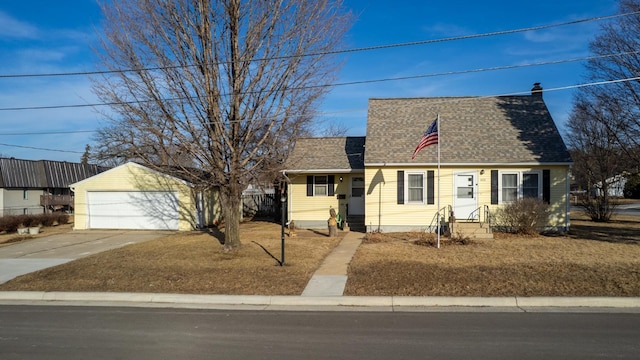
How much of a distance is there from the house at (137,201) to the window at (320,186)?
604cm

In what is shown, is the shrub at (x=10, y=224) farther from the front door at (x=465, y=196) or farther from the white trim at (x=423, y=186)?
the front door at (x=465, y=196)

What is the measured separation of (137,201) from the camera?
24.0 metres

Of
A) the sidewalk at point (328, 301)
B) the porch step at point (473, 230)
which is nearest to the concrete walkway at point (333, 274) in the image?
the sidewalk at point (328, 301)

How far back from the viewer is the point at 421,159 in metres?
19.0

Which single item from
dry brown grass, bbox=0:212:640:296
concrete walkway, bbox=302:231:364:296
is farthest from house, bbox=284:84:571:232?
concrete walkway, bbox=302:231:364:296

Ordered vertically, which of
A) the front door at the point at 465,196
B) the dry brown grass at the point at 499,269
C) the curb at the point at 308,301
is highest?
the front door at the point at 465,196

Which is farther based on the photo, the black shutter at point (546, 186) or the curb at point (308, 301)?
the black shutter at point (546, 186)

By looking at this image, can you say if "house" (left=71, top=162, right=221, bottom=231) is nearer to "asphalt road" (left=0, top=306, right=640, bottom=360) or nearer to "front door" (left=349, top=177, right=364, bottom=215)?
"front door" (left=349, top=177, right=364, bottom=215)

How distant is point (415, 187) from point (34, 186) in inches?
1334

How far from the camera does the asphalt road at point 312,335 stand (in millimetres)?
5961

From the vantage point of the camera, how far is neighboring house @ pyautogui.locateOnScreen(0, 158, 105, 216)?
118ft

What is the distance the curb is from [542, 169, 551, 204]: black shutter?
1025 cm

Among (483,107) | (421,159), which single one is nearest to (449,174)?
(421,159)

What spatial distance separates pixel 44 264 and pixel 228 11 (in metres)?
9.07
